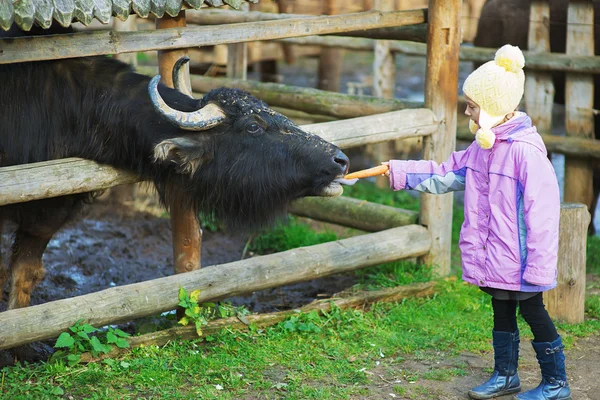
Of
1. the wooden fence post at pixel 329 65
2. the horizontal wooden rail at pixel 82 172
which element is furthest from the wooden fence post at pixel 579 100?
the wooden fence post at pixel 329 65

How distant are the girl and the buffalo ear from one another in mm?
1187

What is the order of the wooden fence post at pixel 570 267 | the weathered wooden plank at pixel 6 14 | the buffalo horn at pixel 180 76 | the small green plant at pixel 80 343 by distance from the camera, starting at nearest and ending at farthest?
1. the weathered wooden plank at pixel 6 14
2. the small green plant at pixel 80 343
3. the buffalo horn at pixel 180 76
4. the wooden fence post at pixel 570 267

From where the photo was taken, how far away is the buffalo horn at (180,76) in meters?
4.83

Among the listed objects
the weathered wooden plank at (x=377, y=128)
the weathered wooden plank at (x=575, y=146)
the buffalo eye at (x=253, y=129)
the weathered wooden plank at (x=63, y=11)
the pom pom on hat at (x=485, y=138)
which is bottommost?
the weathered wooden plank at (x=575, y=146)


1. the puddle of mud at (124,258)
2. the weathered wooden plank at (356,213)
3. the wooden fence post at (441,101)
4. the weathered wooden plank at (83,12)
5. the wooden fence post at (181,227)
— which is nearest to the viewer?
the weathered wooden plank at (83,12)

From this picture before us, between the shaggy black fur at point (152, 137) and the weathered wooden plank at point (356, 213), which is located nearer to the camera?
the shaggy black fur at point (152, 137)

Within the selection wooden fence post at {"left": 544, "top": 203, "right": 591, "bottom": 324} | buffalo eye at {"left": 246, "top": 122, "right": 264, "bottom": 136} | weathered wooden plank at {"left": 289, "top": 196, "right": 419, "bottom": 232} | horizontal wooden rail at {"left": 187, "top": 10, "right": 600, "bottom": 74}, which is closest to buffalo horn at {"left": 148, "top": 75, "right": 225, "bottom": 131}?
buffalo eye at {"left": 246, "top": 122, "right": 264, "bottom": 136}

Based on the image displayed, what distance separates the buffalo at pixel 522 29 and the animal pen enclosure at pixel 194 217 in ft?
7.69

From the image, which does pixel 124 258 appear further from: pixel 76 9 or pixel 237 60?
pixel 76 9

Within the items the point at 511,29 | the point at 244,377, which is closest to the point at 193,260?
the point at 244,377

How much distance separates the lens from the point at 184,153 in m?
4.71

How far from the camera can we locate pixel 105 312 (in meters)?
4.69

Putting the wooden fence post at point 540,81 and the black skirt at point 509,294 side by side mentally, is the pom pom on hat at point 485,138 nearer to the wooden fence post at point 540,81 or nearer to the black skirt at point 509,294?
the black skirt at point 509,294

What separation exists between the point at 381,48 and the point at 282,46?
236 centimetres
